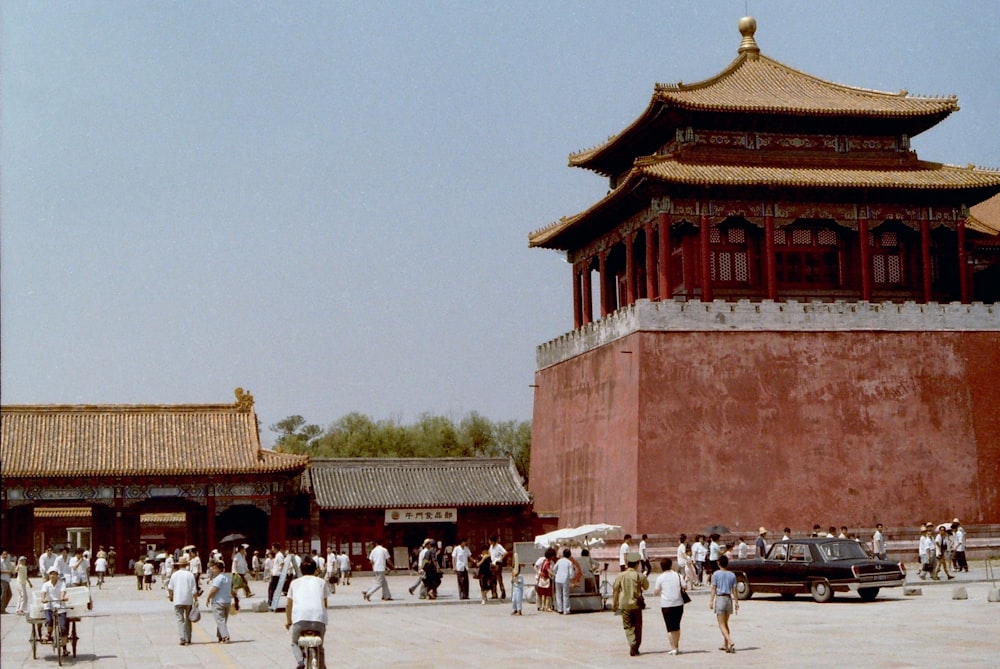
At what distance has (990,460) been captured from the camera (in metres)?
34.4

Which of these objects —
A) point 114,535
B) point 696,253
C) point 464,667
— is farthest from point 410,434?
point 464,667

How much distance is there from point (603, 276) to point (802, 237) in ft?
22.4

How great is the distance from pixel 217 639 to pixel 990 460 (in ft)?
76.3

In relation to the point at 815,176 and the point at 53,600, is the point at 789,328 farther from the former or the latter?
the point at 53,600

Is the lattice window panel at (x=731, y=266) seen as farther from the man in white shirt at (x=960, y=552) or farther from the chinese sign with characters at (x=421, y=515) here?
the chinese sign with characters at (x=421, y=515)

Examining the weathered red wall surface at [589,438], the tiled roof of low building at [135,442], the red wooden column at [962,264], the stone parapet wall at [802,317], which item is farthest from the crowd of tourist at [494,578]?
the red wooden column at [962,264]

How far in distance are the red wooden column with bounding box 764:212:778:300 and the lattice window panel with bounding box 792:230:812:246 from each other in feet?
5.57

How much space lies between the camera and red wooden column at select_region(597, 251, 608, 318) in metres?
40.1

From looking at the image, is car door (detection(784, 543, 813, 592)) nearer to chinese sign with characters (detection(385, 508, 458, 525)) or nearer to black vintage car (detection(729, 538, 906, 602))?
black vintage car (detection(729, 538, 906, 602))

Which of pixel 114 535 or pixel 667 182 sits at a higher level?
pixel 667 182

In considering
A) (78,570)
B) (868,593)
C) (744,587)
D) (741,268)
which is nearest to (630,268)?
(741,268)

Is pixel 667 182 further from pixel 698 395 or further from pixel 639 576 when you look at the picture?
pixel 639 576

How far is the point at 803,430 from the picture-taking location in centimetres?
3369

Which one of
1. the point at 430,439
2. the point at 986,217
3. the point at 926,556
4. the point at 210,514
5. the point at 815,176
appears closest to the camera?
the point at 926,556
